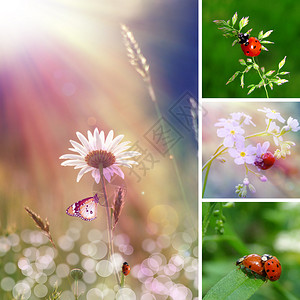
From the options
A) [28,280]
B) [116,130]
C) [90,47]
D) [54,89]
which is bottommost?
[28,280]

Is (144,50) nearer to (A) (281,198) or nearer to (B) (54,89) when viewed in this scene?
(B) (54,89)

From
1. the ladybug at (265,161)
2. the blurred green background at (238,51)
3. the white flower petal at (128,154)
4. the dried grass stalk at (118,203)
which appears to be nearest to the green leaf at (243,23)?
the blurred green background at (238,51)

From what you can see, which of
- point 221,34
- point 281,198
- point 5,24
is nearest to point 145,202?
point 281,198

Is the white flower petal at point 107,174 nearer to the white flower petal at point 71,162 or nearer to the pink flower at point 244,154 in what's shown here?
the white flower petal at point 71,162

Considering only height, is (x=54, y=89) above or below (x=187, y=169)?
above

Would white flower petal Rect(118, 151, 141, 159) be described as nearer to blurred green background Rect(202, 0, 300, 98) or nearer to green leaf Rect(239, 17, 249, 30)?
blurred green background Rect(202, 0, 300, 98)

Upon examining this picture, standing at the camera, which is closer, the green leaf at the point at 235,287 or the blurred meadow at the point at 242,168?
the green leaf at the point at 235,287

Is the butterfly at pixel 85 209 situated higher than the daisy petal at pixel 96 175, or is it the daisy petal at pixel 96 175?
the daisy petal at pixel 96 175
